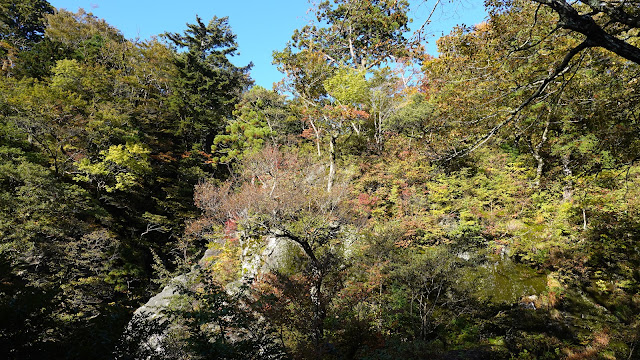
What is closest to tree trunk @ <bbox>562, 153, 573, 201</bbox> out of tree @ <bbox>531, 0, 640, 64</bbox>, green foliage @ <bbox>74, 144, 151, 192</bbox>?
tree @ <bbox>531, 0, 640, 64</bbox>

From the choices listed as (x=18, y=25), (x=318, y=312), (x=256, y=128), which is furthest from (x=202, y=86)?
(x=318, y=312)

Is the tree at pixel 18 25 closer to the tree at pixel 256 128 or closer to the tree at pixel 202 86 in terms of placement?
the tree at pixel 202 86

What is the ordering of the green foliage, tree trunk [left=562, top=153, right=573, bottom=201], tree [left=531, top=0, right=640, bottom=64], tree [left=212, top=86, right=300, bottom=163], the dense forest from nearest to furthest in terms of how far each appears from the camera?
tree [left=531, top=0, right=640, bottom=64] → the dense forest → tree trunk [left=562, top=153, right=573, bottom=201] → the green foliage → tree [left=212, top=86, right=300, bottom=163]

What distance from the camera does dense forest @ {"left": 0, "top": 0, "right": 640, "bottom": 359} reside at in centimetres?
398

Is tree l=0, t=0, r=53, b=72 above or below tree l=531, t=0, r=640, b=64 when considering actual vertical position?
above

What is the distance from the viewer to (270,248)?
33.9 ft

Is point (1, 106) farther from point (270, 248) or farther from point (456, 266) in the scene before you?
point (456, 266)

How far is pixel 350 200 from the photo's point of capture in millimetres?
11695

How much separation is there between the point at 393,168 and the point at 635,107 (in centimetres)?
806

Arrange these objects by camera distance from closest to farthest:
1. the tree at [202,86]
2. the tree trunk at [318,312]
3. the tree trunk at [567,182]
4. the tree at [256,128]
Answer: the tree trunk at [318,312] < the tree trunk at [567,182] < the tree at [256,128] < the tree at [202,86]

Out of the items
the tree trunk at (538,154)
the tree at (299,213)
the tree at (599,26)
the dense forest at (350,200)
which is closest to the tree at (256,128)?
the dense forest at (350,200)

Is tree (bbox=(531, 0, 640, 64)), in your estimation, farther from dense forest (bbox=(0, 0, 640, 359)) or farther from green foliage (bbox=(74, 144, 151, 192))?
green foliage (bbox=(74, 144, 151, 192))

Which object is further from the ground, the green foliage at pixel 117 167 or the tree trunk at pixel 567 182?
the green foliage at pixel 117 167

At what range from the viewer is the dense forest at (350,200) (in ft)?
13.0
